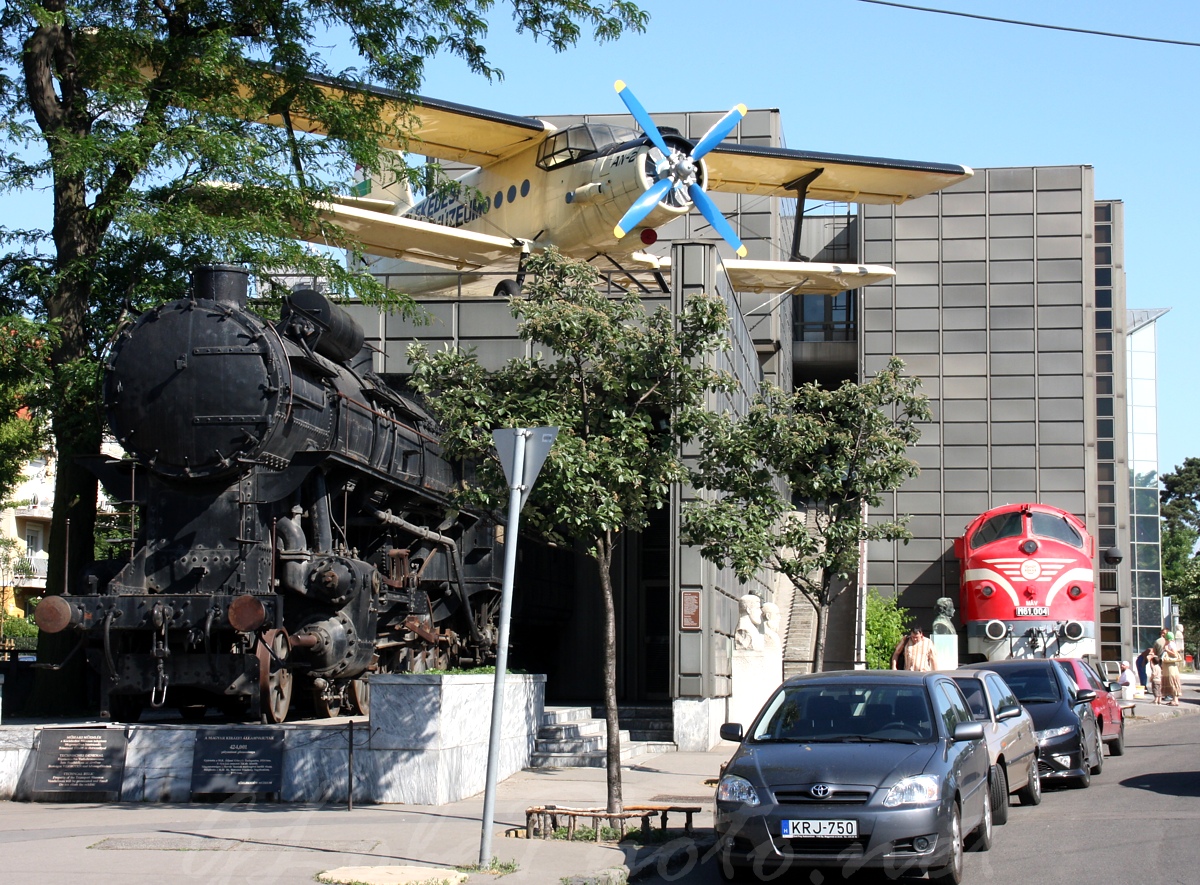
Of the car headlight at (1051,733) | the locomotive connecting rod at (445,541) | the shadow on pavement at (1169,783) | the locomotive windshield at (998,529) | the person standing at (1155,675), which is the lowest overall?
the person standing at (1155,675)

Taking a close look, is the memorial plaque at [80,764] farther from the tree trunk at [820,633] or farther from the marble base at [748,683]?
the marble base at [748,683]

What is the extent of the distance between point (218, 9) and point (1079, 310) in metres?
28.8

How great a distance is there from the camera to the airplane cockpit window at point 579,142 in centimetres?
2419

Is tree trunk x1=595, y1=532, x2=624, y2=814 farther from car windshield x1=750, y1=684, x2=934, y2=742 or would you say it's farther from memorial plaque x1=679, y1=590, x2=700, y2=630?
memorial plaque x1=679, y1=590, x2=700, y2=630

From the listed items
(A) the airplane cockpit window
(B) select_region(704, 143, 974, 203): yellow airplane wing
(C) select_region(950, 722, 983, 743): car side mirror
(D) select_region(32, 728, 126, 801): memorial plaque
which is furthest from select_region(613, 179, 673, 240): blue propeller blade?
(C) select_region(950, 722, 983, 743): car side mirror

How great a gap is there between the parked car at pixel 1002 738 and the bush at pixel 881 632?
22043 mm

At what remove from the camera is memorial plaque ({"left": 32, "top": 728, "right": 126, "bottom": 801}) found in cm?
1145

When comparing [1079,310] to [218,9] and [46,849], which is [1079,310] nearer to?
[218,9]

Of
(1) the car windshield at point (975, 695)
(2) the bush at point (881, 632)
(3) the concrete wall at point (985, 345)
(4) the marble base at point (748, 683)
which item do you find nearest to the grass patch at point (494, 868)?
(1) the car windshield at point (975, 695)

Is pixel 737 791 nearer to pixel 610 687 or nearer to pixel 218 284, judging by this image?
pixel 610 687

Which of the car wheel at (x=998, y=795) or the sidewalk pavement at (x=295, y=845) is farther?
the car wheel at (x=998, y=795)

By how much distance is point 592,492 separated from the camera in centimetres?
1082

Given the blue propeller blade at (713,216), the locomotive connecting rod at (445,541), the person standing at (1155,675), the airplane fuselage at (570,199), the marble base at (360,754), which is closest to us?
the marble base at (360,754)

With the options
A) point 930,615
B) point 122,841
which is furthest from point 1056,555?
point 122,841
